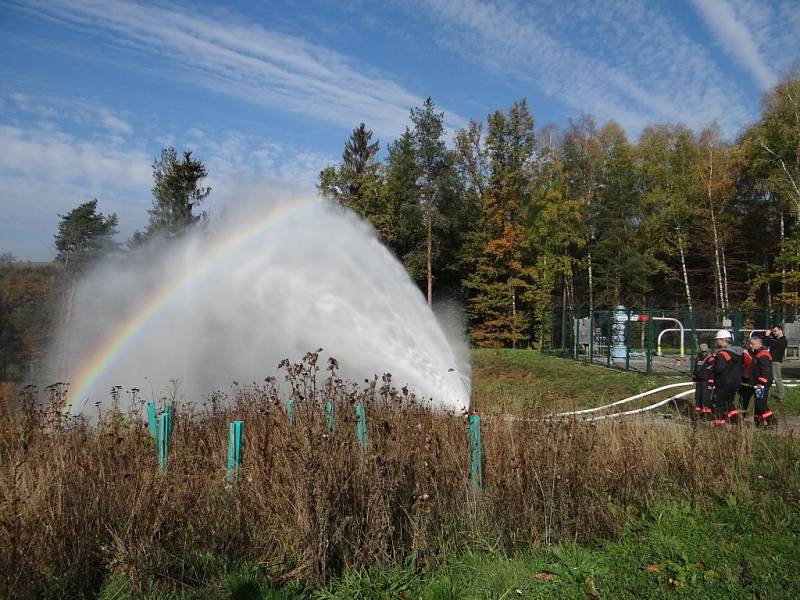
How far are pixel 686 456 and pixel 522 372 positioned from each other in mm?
19016

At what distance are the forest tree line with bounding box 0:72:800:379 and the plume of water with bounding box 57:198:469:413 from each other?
67.9 ft

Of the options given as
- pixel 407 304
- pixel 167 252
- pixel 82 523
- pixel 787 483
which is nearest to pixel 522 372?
pixel 407 304

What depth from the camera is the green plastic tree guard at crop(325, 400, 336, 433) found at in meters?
5.70

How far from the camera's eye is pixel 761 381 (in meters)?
11.6

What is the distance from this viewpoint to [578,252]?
47969 mm

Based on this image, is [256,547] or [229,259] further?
[229,259]

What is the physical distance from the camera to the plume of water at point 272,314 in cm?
1435

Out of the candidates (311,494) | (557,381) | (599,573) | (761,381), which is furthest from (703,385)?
(311,494)

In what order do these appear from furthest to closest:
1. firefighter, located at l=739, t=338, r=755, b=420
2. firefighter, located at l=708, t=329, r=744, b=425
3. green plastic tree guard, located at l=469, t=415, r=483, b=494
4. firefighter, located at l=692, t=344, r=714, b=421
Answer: firefighter, located at l=739, t=338, r=755, b=420
firefighter, located at l=692, t=344, r=714, b=421
firefighter, located at l=708, t=329, r=744, b=425
green plastic tree guard, located at l=469, t=415, r=483, b=494

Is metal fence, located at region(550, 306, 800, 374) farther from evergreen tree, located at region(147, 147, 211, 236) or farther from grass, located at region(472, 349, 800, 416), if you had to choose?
evergreen tree, located at region(147, 147, 211, 236)

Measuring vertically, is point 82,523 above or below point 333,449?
below

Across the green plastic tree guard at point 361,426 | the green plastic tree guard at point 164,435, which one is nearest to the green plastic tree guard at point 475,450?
the green plastic tree guard at point 361,426

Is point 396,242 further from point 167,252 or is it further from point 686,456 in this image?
point 686,456

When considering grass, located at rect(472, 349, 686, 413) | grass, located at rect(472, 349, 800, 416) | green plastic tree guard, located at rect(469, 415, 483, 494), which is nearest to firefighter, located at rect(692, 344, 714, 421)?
grass, located at rect(472, 349, 800, 416)
